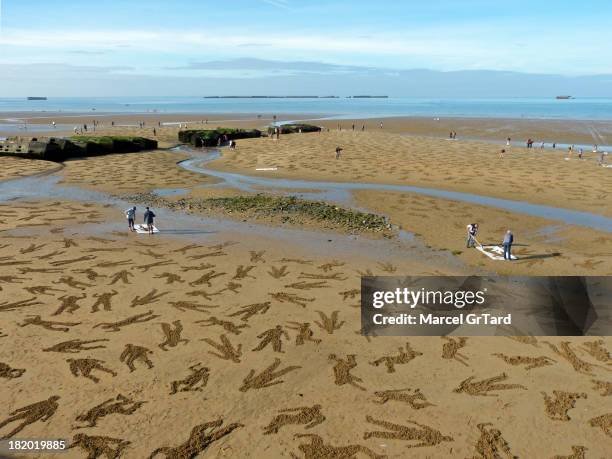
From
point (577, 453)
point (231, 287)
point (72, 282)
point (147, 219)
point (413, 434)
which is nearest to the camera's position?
point (577, 453)

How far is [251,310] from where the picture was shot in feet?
48.1

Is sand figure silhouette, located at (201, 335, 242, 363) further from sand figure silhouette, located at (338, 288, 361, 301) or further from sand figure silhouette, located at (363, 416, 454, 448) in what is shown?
sand figure silhouette, located at (338, 288, 361, 301)

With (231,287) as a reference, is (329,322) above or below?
below

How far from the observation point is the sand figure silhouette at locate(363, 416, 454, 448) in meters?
9.16

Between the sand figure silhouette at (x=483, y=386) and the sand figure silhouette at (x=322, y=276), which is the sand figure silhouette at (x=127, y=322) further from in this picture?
the sand figure silhouette at (x=483, y=386)

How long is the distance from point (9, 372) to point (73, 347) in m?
1.56

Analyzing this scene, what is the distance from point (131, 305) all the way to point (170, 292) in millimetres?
1442

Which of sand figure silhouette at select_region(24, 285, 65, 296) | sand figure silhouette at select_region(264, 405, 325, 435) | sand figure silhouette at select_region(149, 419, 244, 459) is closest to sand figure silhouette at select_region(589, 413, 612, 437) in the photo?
sand figure silhouette at select_region(264, 405, 325, 435)

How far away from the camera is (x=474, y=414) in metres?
9.91

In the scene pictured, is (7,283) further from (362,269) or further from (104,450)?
(362,269)

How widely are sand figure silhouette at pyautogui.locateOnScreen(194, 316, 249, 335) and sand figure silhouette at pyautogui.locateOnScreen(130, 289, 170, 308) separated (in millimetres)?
2249

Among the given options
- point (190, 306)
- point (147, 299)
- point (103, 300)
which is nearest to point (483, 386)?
point (190, 306)

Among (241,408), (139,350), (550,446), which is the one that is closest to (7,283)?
(139,350)

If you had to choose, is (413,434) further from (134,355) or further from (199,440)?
(134,355)
